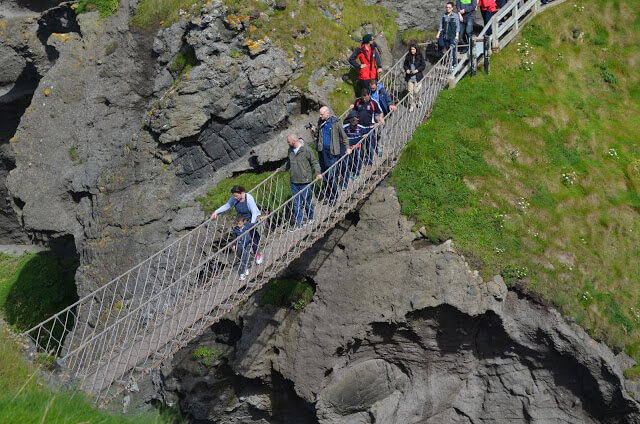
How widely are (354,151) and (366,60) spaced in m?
2.75

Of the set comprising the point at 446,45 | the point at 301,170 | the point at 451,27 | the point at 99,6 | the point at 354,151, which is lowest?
the point at 354,151

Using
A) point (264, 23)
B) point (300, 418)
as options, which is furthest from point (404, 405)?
Result: point (264, 23)

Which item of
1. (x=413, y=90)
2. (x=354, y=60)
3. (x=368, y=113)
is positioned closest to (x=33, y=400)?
(x=368, y=113)

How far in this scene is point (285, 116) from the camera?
14.3 m

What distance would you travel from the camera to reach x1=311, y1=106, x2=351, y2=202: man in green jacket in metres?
11.6

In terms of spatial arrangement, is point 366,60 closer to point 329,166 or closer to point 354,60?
point 354,60

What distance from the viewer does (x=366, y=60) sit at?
13.8 metres

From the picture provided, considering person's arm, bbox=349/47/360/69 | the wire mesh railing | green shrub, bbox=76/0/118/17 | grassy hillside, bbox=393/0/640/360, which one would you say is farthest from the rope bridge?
green shrub, bbox=76/0/118/17

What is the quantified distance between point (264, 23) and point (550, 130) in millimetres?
6829

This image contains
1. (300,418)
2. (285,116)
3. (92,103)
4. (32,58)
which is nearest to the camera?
(300,418)

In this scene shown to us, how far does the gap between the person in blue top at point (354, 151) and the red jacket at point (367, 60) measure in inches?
71.6

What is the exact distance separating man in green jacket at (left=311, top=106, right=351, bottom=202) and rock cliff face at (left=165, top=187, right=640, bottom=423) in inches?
43.2

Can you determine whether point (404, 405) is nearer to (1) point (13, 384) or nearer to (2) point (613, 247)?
(2) point (613, 247)

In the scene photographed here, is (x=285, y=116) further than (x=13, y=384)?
Yes
